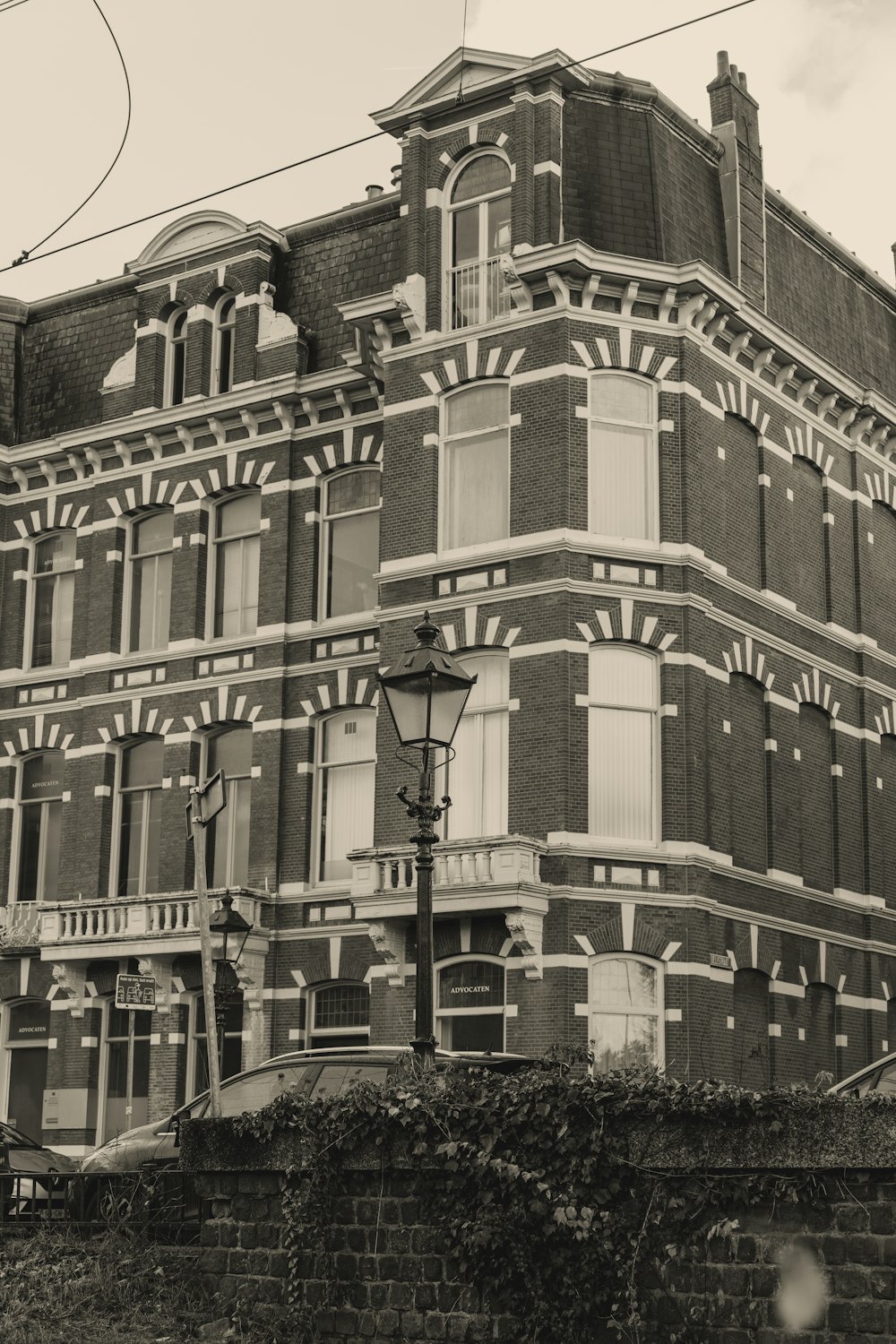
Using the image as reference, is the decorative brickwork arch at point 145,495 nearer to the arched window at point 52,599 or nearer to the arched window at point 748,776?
the arched window at point 52,599

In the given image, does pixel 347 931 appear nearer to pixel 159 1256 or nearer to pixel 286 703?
pixel 286 703

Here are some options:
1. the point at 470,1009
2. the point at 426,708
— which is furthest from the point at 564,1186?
the point at 470,1009

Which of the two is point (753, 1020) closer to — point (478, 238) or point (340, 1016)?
point (340, 1016)

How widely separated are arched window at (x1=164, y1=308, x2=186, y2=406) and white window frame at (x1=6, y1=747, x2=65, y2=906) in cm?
709

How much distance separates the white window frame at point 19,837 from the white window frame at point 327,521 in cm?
637

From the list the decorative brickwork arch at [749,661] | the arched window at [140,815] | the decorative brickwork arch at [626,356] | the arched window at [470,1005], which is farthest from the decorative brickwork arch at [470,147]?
the arched window at [470,1005]

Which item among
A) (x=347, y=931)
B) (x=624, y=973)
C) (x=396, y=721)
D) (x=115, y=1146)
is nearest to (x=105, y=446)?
(x=347, y=931)

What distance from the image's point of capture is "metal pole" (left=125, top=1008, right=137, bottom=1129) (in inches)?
1238

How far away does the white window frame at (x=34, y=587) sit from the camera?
35625 millimetres

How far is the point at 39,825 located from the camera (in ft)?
115

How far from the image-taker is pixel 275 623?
3219 centimetres

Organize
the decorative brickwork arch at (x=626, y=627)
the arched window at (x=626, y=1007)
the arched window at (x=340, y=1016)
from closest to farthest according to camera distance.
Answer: the arched window at (x=626, y=1007), the decorative brickwork arch at (x=626, y=627), the arched window at (x=340, y=1016)

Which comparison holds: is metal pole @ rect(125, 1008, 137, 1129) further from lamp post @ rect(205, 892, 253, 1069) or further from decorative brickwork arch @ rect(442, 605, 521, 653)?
decorative brickwork arch @ rect(442, 605, 521, 653)

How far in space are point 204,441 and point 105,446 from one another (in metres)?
2.24
